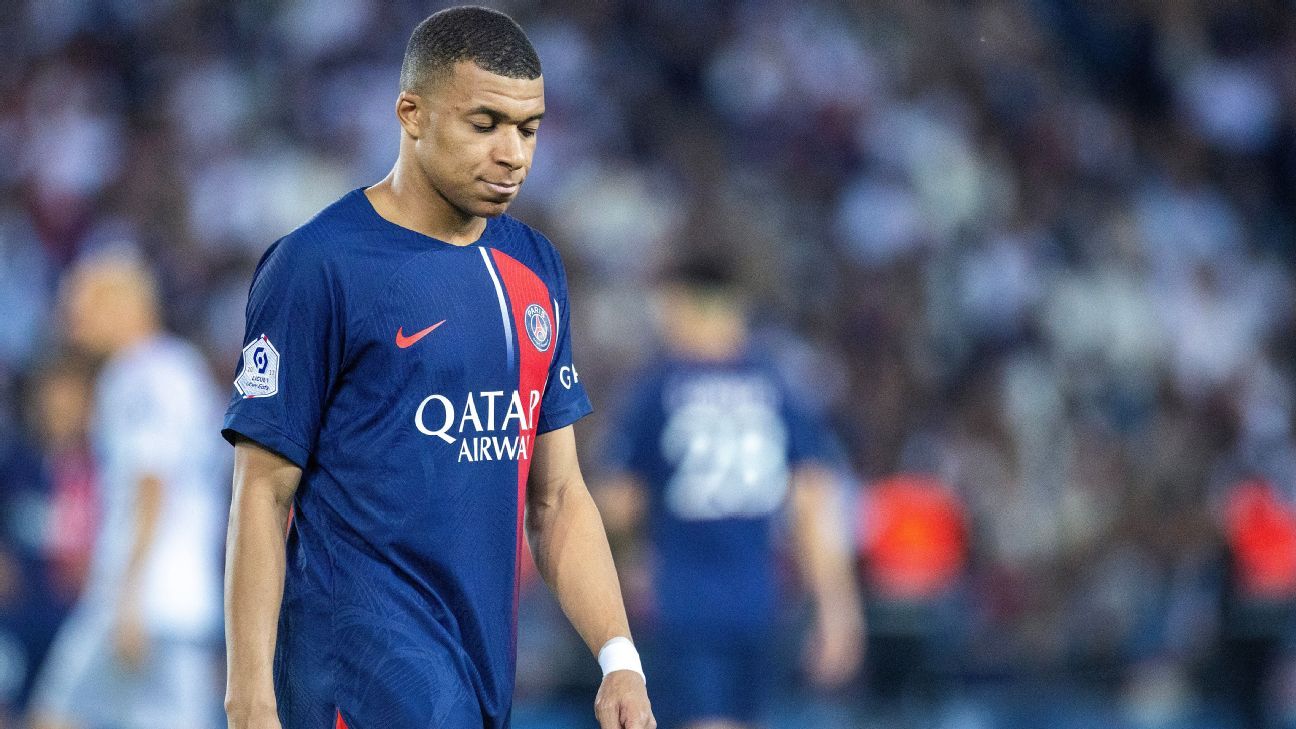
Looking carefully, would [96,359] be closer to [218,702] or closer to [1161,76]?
[218,702]

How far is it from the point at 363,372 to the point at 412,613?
47cm

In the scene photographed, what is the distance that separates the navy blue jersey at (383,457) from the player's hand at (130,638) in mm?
3746

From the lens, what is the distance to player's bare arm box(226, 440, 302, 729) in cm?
326

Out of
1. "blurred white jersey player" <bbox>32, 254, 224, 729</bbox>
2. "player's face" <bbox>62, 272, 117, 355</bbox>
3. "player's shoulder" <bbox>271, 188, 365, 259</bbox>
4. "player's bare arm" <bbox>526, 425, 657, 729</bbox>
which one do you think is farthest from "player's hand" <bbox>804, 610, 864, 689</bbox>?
"player's shoulder" <bbox>271, 188, 365, 259</bbox>

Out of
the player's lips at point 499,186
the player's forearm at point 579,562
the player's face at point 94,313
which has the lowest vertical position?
the player's forearm at point 579,562

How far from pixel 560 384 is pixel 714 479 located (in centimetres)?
337

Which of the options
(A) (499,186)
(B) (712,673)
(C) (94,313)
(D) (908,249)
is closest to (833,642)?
(B) (712,673)

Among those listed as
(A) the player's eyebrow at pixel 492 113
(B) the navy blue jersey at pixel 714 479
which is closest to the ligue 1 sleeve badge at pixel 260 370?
(A) the player's eyebrow at pixel 492 113

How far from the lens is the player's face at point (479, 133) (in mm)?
3391

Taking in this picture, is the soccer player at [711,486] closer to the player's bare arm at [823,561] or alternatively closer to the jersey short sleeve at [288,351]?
the player's bare arm at [823,561]

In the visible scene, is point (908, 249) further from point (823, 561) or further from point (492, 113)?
point (492, 113)

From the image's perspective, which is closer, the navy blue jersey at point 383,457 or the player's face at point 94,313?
the navy blue jersey at point 383,457

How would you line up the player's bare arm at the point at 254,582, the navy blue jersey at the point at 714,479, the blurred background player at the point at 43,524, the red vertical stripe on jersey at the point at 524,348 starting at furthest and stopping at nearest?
the blurred background player at the point at 43,524 → the navy blue jersey at the point at 714,479 → the red vertical stripe on jersey at the point at 524,348 → the player's bare arm at the point at 254,582

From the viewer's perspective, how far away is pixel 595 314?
12.8 meters
